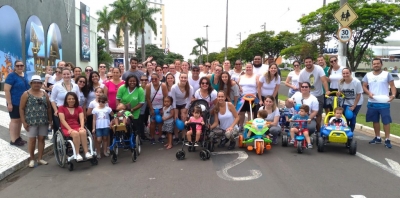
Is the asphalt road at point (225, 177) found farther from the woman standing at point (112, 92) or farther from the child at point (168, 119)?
the woman standing at point (112, 92)

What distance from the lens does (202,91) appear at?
26.0 ft

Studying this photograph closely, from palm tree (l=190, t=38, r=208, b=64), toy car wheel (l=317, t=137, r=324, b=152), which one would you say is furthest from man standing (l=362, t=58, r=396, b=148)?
palm tree (l=190, t=38, r=208, b=64)

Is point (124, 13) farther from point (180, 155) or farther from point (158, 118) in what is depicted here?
point (180, 155)

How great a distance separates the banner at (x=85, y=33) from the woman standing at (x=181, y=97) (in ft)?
99.0

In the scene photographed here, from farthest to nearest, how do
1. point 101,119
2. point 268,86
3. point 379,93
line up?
point 268,86
point 379,93
point 101,119

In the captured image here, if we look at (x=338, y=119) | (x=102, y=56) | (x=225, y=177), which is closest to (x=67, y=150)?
(x=225, y=177)

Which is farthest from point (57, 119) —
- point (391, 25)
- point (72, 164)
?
point (391, 25)

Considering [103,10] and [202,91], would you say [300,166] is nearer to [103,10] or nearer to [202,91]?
[202,91]

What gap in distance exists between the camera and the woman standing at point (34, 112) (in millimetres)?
6539

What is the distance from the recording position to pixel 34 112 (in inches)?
259

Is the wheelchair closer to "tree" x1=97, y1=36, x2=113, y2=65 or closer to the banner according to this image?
the banner

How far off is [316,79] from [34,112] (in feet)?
20.7

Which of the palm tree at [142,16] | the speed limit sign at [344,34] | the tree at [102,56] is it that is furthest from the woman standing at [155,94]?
the tree at [102,56]

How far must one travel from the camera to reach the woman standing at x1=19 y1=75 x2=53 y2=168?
→ 6.54m
